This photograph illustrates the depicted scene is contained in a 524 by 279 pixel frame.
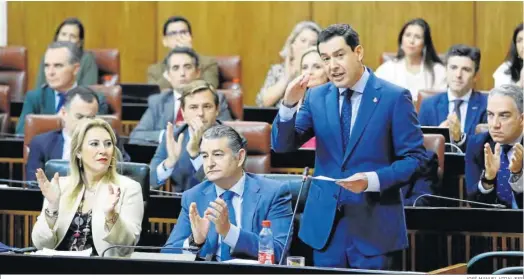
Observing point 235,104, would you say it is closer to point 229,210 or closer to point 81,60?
point 81,60

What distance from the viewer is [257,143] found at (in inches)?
190

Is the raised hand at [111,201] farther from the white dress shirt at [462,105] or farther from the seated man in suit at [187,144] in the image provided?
the white dress shirt at [462,105]

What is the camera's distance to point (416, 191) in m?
4.60

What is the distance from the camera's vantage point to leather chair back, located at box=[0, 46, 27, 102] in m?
7.32

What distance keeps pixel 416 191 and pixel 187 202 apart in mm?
1175

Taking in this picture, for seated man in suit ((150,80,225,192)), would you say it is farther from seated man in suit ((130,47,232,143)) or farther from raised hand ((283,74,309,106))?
raised hand ((283,74,309,106))

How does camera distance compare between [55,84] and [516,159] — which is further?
[55,84]

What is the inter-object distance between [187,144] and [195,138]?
72mm

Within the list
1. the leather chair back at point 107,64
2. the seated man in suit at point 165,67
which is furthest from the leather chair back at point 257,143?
the leather chair back at point 107,64

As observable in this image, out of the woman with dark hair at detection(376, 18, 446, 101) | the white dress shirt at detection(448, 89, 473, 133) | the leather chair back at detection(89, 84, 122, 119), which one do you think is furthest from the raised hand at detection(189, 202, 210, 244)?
the woman with dark hair at detection(376, 18, 446, 101)

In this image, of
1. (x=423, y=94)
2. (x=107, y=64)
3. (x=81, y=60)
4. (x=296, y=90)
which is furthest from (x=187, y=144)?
(x=107, y=64)

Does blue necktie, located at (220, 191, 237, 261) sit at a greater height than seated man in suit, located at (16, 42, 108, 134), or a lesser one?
lesser

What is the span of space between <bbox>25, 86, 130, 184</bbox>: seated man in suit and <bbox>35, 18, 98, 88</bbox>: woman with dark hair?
5.47 ft
